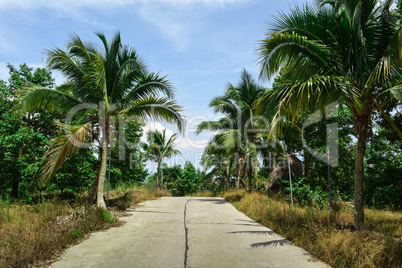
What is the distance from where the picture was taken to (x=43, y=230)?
6.01 meters

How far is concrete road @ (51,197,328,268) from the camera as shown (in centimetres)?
493

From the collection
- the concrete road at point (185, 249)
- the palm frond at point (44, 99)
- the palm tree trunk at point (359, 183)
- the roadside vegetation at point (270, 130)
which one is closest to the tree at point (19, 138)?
the roadside vegetation at point (270, 130)

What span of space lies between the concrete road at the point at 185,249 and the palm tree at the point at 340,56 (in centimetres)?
213

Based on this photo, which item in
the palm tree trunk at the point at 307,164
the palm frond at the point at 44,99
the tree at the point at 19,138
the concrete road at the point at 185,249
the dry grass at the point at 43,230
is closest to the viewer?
the dry grass at the point at 43,230

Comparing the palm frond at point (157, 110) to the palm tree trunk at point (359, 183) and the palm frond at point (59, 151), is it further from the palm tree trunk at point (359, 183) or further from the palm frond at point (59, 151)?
the palm tree trunk at point (359, 183)

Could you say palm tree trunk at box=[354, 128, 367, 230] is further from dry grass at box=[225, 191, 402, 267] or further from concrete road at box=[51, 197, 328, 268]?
concrete road at box=[51, 197, 328, 268]

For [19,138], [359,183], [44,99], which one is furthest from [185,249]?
[19,138]

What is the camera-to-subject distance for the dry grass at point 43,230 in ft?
15.3

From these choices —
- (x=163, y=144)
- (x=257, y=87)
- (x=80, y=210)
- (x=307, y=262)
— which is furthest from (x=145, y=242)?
(x=163, y=144)

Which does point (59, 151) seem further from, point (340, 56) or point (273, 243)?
point (340, 56)

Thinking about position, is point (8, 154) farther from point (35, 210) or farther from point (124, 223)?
point (124, 223)

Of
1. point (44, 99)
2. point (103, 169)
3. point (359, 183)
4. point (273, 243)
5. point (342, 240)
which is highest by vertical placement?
point (44, 99)

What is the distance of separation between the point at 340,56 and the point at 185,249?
5.82 meters

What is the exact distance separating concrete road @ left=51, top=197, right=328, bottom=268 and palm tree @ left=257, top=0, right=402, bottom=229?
2126 mm
